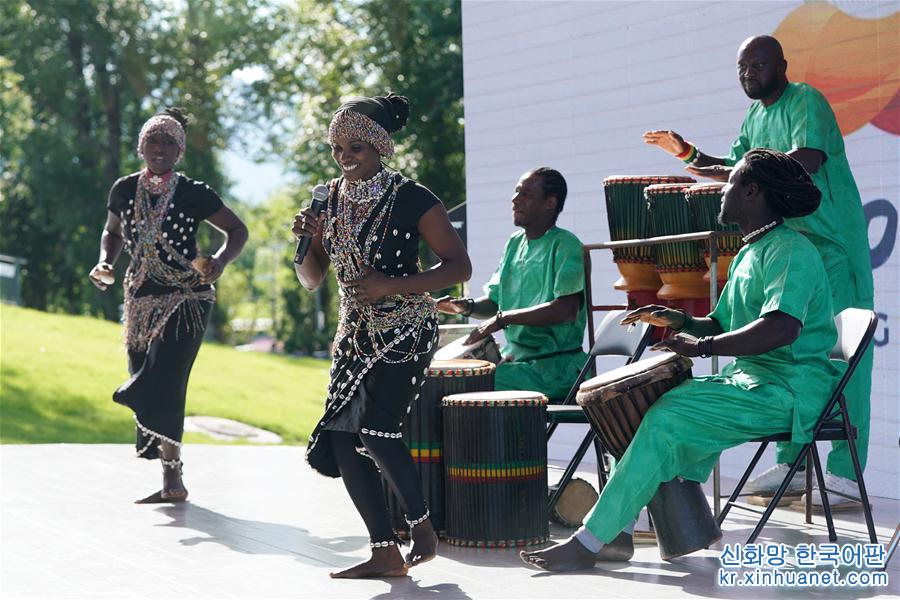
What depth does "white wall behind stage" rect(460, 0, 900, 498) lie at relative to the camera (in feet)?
22.7

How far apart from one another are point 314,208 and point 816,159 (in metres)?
2.55

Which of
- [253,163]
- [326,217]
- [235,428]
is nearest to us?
[326,217]

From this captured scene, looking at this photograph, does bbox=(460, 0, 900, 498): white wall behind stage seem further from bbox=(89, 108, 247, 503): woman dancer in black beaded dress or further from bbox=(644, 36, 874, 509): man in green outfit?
bbox=(89, 108, 247, 503): woman dancer in black beaded dress

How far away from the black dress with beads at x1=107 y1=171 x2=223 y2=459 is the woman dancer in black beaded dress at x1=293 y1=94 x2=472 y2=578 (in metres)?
2.12

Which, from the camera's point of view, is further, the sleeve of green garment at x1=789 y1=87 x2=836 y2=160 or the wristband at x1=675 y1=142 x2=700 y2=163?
the wristband at x1=675 y1=142 x2=700 y2=163

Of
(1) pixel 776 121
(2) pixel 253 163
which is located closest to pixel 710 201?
(1) pixel 776 121

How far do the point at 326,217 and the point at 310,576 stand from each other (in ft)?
4.91

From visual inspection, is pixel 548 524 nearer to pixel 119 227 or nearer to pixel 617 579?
pixel 617 579

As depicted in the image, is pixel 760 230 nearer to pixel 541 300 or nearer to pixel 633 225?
pixel 633 225

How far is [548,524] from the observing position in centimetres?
586

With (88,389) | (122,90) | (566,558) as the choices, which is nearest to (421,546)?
(566,558)

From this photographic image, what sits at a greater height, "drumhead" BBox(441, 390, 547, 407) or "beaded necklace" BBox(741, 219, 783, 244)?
"beaded necklace" BBox(741, 219, 783, 244)

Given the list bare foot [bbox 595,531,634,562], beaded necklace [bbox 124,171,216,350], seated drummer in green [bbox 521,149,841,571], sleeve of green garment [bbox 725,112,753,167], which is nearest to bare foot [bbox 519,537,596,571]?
seated drummer in green [bbox 521,149,841,571]

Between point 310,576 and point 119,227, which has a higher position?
point 119,227
